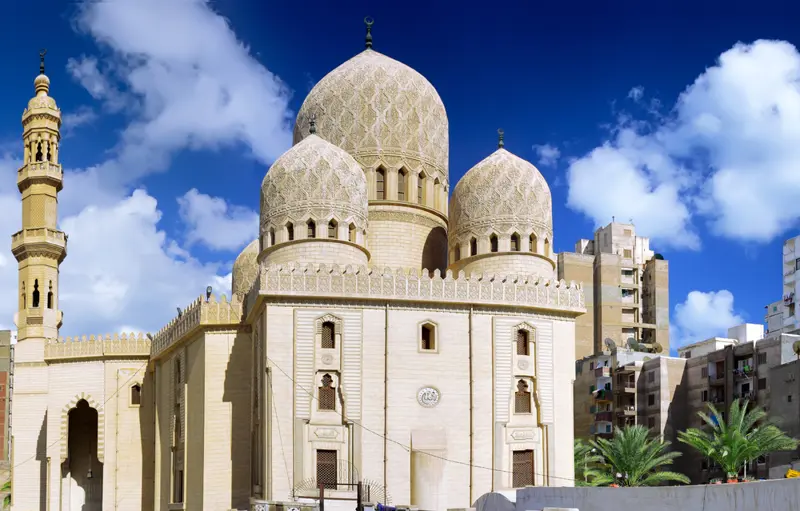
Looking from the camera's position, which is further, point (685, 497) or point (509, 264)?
point (509, 264)

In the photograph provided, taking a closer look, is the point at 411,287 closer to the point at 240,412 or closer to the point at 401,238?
the point at 401,238

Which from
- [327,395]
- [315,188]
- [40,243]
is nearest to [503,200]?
[315,188]

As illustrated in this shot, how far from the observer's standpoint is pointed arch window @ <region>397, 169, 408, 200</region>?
4091 centimetres

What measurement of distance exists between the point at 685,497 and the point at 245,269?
30.0 metres

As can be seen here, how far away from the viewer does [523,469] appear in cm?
3556

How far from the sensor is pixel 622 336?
80.1m

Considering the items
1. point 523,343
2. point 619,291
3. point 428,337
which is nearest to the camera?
point 428,337

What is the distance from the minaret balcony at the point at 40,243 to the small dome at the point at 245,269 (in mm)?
8012

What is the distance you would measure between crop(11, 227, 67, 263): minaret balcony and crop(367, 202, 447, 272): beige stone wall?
634 inches

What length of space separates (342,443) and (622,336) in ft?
162

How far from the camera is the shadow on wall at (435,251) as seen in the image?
40875mm

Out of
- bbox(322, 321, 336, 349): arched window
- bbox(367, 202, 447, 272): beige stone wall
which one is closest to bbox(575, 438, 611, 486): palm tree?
bbox(367, 202, 447, 272): beige stone wall

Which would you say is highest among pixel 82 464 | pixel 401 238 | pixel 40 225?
pixel 40 225

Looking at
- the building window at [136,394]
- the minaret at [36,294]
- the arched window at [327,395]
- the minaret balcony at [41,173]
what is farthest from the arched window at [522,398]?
the minaret balcony at [41,173]
